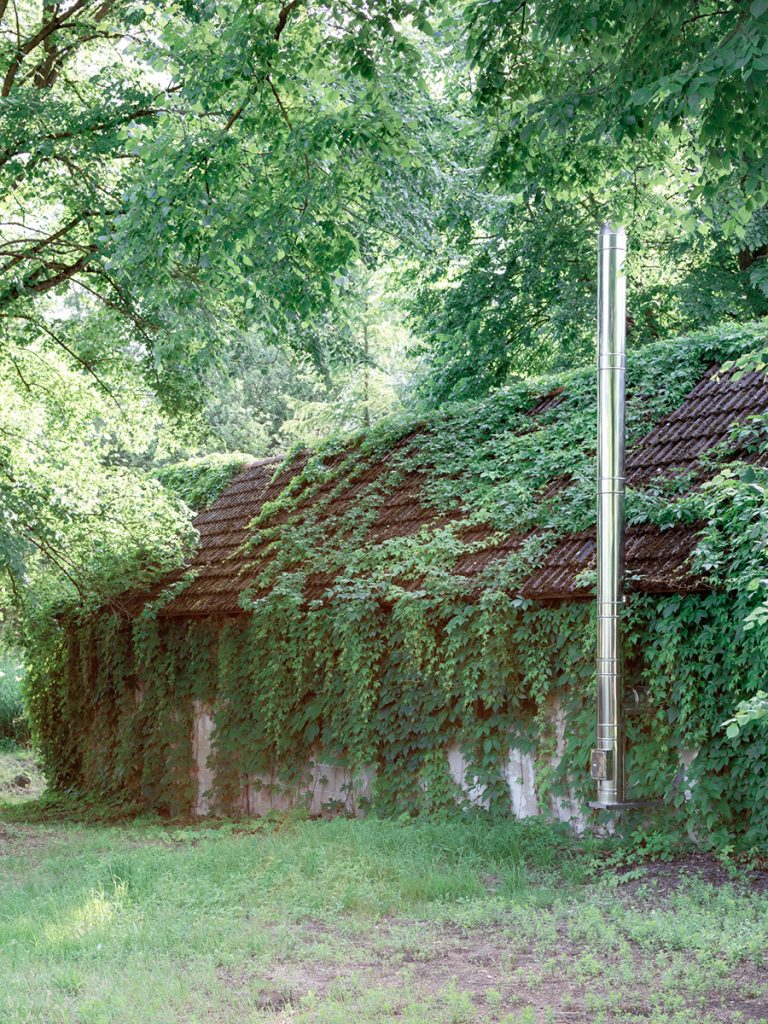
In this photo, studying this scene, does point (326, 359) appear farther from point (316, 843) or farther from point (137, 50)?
point (316, 843)

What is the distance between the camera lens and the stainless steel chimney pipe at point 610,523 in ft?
32.8

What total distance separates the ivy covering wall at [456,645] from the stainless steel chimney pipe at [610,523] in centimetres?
30

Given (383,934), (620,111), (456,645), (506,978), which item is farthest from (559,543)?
(620,111)

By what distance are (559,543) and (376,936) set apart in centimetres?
482

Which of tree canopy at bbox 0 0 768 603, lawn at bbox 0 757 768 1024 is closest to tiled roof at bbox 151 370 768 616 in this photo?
tree canopy at bbox 0 0 768 603

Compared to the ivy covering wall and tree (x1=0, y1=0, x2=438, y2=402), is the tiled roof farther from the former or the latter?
tree (x1=0, y1=0, x2=438, y2=402)

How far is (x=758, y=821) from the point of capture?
936 centimetres

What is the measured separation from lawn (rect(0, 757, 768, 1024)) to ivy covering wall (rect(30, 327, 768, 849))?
0.91m

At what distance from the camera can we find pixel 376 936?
309 inches

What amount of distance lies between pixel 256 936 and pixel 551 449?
23.3ft

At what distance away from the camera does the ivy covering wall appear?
9.72 metres

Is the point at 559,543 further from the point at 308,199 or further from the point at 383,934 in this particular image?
the point at 383,934

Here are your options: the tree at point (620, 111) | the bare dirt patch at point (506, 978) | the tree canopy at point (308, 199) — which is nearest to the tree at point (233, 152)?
the tree canopy at point (308, 199)

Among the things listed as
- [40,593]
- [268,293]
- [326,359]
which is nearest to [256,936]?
[268,293]
